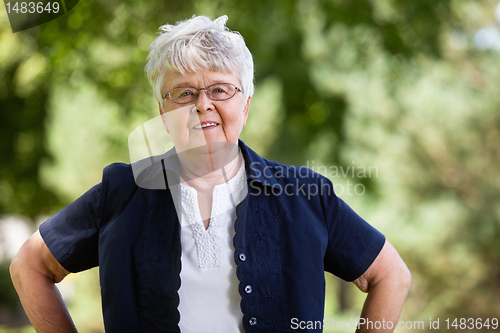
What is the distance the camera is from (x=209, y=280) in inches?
42.7

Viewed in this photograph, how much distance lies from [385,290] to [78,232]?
932mm

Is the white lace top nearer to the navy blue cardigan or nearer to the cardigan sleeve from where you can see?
the navy blue cardigan

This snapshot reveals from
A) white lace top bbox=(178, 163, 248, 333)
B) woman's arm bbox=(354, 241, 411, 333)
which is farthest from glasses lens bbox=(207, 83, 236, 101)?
woman's arm bbox=(354, 241, 411, 333)

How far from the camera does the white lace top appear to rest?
1.07 meters

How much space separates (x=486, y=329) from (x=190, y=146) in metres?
4.36

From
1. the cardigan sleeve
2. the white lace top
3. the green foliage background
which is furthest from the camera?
the green foliage background

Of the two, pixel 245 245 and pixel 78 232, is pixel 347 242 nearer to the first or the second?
pixel 245 245

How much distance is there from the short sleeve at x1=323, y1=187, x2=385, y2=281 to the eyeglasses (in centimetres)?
42

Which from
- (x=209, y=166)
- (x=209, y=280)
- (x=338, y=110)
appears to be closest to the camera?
(x=209, y=280)

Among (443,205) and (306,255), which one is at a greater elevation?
(443,205)

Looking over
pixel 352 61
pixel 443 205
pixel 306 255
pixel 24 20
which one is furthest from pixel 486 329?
pixel 24 20

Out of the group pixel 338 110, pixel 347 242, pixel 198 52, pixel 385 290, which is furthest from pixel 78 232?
pixel 338 110

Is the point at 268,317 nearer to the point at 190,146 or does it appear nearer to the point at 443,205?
the point at 190,146

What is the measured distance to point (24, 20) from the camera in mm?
2852
